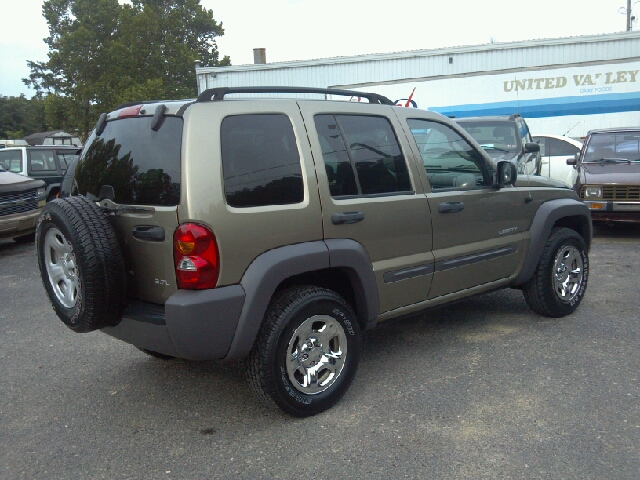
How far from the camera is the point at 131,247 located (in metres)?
3.48

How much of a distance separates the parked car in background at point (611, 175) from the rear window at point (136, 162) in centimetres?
765

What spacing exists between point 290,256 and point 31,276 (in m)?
6.07

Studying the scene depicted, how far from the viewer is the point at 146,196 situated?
3447mm

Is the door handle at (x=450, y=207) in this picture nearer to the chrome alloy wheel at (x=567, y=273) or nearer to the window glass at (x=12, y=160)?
the chrome alloy wheel at (x=567, y=273)

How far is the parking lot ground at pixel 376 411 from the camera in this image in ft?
10.3

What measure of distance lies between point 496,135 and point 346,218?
7.09 metres

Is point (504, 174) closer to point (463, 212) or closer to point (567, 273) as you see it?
point (463, 212)

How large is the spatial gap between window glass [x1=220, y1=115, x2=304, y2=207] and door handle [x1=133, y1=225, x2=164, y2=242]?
406 millimetres

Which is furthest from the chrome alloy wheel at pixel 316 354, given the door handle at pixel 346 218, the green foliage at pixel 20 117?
the green foliage at pixel 20 117

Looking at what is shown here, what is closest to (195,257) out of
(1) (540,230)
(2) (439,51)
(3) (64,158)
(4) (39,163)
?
(1) (540,230)

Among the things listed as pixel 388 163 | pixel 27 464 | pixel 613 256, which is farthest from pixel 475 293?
pixel 613 256

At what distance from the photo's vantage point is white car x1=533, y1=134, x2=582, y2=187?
12805 mm

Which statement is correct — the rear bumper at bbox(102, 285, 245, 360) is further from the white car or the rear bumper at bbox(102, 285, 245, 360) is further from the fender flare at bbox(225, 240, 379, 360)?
the white car

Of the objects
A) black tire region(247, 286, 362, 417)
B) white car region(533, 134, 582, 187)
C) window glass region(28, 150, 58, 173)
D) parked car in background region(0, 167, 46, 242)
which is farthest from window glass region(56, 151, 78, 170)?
black tire region(247, 286, 362, 417)
